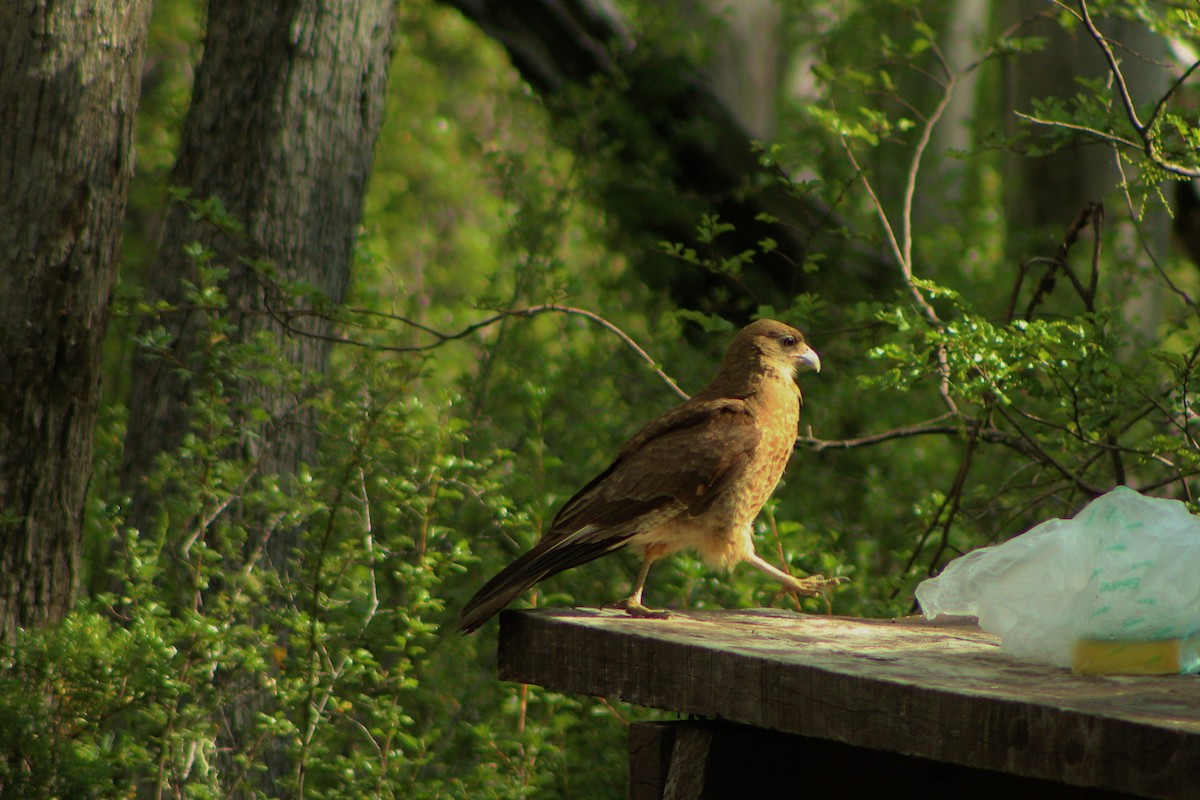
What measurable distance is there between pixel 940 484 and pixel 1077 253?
1859 mm

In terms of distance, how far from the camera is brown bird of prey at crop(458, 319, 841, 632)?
3152 millimetres

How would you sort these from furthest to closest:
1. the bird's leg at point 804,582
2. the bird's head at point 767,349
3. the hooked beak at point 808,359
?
1. the hooked beak at point 808,359
2. the bird's head at point 767,349
3. the bird's leg at point 804,582

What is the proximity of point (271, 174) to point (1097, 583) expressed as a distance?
3.06 m

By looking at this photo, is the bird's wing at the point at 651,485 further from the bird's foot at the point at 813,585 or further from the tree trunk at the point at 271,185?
the tree trunk at the point at 271,185

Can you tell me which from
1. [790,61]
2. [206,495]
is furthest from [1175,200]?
[206,495]

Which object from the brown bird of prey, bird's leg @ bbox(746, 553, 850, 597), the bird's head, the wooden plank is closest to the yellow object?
the wooden plank

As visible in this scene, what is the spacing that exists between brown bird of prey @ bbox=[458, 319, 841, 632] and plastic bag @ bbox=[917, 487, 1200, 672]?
0.88m

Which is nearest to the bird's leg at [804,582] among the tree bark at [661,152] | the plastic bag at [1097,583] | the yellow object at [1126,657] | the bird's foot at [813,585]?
the bird's foot at [813,585]

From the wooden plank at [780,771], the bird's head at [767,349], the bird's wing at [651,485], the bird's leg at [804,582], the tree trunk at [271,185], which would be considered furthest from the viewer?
the tree trunk at [271,185]

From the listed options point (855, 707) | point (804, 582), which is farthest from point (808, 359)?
point (855, 707)

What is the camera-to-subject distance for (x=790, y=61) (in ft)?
27.7

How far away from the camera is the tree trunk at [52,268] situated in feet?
11.6

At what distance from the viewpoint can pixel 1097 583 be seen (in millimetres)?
2217

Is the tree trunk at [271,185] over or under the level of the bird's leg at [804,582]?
over
